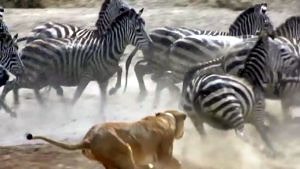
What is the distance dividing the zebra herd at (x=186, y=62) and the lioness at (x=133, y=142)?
2.01 metres

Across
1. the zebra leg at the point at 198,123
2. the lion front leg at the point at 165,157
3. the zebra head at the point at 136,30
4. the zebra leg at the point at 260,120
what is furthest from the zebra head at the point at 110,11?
A: the lion front leg at the point at 165,157

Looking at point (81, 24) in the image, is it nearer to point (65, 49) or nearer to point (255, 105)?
point (65, 49)

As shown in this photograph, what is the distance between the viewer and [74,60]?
48.2 ft

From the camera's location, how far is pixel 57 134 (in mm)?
12578

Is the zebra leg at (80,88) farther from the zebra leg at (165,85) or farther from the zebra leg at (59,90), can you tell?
the zebra leg at (165,85)

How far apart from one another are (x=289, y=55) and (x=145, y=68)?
3.49 meters

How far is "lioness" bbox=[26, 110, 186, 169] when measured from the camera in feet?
26.2

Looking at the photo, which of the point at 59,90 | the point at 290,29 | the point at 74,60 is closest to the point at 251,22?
the point at 290,29

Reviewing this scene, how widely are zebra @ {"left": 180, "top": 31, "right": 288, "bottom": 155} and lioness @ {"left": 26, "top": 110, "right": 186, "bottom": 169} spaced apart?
185 cm

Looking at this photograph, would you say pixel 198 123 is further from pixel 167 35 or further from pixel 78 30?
pixel 78 30

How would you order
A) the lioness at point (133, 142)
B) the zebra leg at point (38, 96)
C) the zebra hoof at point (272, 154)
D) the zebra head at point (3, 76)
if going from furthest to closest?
the zebra leg at point (38, 96) < the zebra head at point (3, 76) < the zebra hoof at point (272, 154) < the lioness at point (133, 142)

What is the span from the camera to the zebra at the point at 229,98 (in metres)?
10.5

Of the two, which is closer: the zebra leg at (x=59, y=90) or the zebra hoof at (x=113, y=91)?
the zebra leg at (x=59, y=90)

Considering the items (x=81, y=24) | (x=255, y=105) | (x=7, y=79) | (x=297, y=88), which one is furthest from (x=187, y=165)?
(x=81, y=24)
